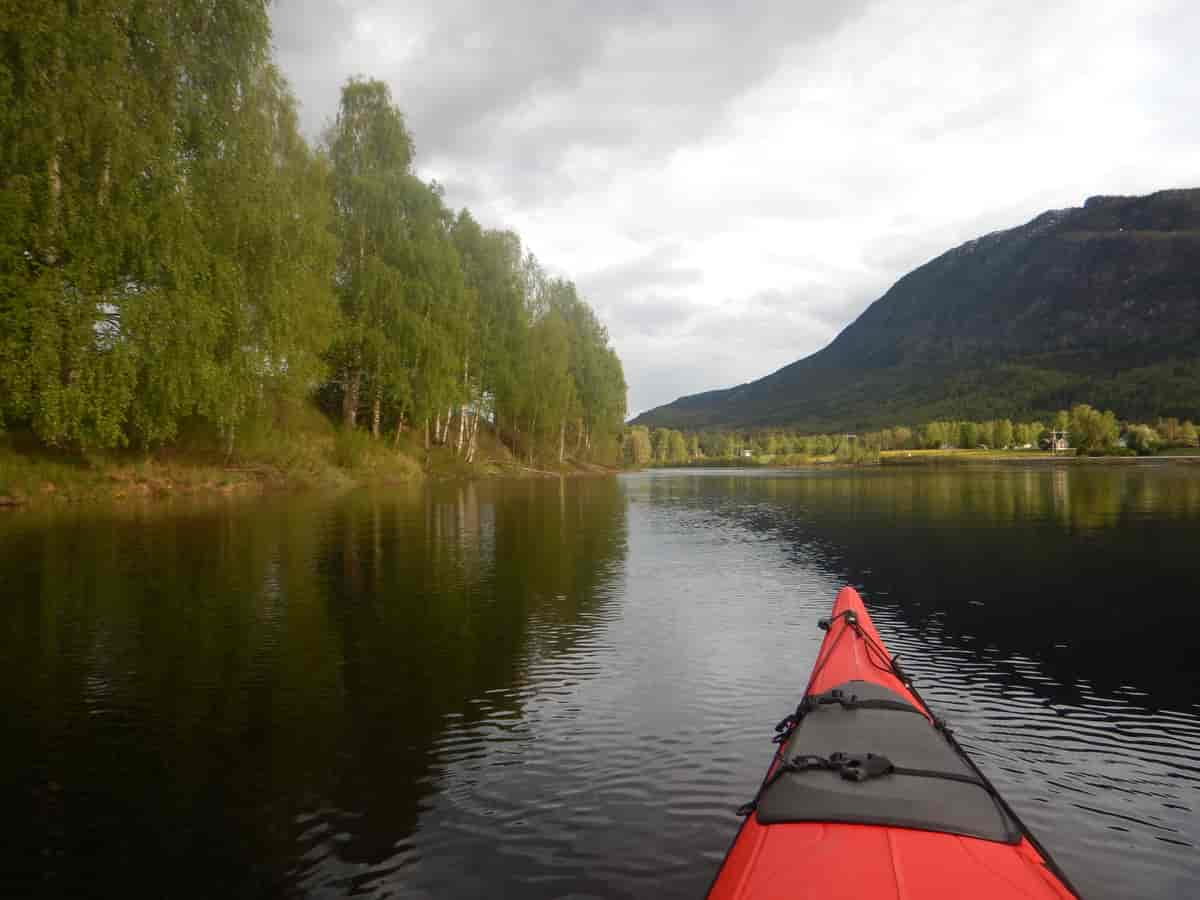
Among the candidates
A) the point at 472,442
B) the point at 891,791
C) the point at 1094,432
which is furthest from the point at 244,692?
the point at 1094,432

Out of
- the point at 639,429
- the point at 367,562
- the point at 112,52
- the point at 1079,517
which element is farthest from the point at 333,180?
the point at 639,429

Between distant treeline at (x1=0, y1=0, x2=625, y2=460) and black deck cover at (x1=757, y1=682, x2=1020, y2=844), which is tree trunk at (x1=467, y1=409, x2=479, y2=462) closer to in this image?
distant treeline at (x1=0, y1=0, x2=625, y2=460)

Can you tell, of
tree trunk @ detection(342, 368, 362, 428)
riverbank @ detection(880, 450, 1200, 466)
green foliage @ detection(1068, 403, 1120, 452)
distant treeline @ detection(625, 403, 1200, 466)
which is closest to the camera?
tree trunk @ detection(342, 368, 362, 428)

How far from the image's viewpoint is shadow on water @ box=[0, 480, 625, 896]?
559 centimetres

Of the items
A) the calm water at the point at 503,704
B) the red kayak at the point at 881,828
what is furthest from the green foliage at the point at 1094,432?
the red kayak at the point at 881,828

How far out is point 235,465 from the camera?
1555 inches

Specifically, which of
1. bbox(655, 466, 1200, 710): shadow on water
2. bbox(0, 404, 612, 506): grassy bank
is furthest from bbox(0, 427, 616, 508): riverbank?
bbox(655, 466, 1200, 710): shadow on water

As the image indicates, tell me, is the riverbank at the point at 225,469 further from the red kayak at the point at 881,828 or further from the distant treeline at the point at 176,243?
the red kayak at the point at 881,828

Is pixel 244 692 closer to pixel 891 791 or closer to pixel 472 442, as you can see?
pixel 891 791

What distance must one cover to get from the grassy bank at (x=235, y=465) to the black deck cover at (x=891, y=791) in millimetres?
33616

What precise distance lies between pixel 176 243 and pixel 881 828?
3111 centimetres

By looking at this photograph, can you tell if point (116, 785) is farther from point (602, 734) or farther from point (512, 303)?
point (512, 303)

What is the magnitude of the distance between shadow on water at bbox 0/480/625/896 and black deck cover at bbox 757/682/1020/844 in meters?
3.03

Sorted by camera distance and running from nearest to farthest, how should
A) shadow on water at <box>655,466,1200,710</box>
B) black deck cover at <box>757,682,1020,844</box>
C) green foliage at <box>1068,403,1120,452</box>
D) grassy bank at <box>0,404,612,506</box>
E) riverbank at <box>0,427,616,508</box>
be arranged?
black deck cover at <box>757,682,1020,844</box>, shadow on water at <box>655,466,1200,710</box>, riverbank at <box>0,427,616,508</box>, grassy bank at <box>0,404,612,506</box>, green foliage at <box>1068,403,1120,452</box>
